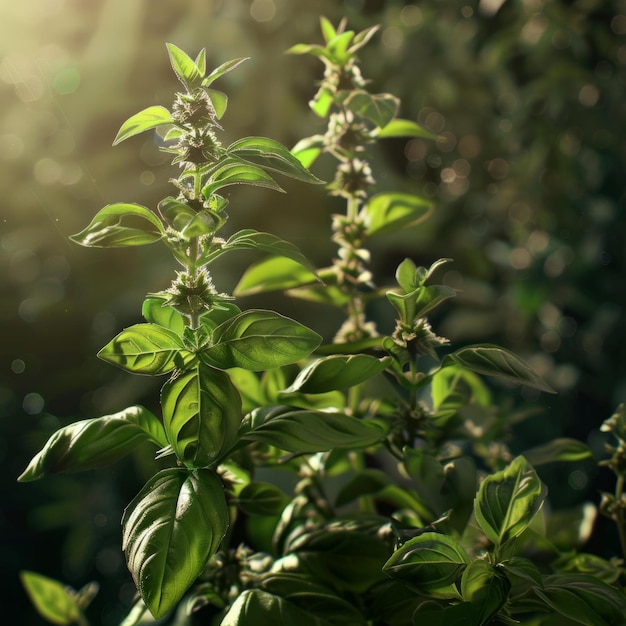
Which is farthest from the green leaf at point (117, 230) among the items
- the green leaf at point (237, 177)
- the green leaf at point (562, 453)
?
the green leaf at point (562, 453)

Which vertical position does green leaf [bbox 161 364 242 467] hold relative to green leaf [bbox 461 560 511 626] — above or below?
above

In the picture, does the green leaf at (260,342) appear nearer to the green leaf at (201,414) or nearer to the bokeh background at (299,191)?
the green leaf at (201,414)

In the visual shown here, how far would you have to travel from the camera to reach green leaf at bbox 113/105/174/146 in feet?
1.12

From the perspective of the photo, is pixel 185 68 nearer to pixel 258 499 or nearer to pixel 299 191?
pixel 258 499

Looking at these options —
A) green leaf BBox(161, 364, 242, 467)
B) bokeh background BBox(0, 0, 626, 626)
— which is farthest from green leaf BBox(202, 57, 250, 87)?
bokeh background BBox(0, 0, 626, 626)

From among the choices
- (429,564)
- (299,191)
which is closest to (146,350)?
(429,564)

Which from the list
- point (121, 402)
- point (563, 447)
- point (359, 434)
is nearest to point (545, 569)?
point (563, 447)

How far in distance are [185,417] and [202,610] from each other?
237mm

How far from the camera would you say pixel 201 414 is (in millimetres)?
312

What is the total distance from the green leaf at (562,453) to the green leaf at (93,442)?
0.20 meters

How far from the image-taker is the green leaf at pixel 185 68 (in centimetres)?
35

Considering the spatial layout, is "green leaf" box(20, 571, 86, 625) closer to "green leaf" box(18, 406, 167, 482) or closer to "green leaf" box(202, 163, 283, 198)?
"green leaf" box(18, 406, 167, 482)

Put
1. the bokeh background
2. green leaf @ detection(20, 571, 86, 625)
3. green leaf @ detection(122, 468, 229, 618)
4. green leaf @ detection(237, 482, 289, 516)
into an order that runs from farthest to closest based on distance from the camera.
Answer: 1. the bokeh background
2. green leaf @ detection(20, 571, 86, 625)
3. green leaf @ detection(237, 482, 289, 516)
4. green leaf @ detection(122, 468, 229, 618)

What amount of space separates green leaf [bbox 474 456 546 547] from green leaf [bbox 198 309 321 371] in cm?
10
